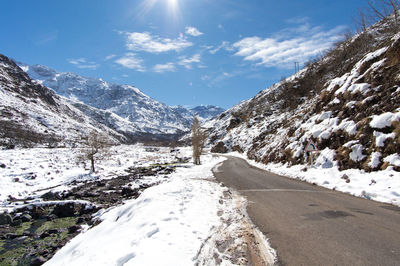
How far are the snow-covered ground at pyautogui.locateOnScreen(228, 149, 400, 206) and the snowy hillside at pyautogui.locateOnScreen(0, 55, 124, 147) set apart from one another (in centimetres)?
7949

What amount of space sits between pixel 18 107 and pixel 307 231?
155171 millimetres

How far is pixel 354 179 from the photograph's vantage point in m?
11.0

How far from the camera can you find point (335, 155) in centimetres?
1398

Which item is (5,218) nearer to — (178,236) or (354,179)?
(178,236)

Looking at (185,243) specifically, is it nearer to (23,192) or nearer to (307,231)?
(307,231)

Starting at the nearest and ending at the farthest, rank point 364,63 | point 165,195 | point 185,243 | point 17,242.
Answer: point 185,243, point 165,195, point 17,242, point 364,63

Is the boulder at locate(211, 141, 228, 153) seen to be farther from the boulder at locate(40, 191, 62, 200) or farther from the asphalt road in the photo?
the asphalt road

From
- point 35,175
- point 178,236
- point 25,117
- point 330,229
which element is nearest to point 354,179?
point 330,229

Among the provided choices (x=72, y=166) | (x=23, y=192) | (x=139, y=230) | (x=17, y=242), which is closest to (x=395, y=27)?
(x=139, y=230)

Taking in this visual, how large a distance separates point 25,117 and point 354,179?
14036cm

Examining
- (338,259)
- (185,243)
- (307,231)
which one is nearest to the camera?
(338,259)

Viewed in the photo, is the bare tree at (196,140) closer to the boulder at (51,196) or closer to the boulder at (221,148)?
the boulder at (51,196)

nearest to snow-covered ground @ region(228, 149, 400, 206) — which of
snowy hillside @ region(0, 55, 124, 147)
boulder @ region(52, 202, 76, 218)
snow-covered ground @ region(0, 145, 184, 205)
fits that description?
boulder @ region(52, 202, 76, 218)

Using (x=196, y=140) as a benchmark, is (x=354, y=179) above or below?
below
